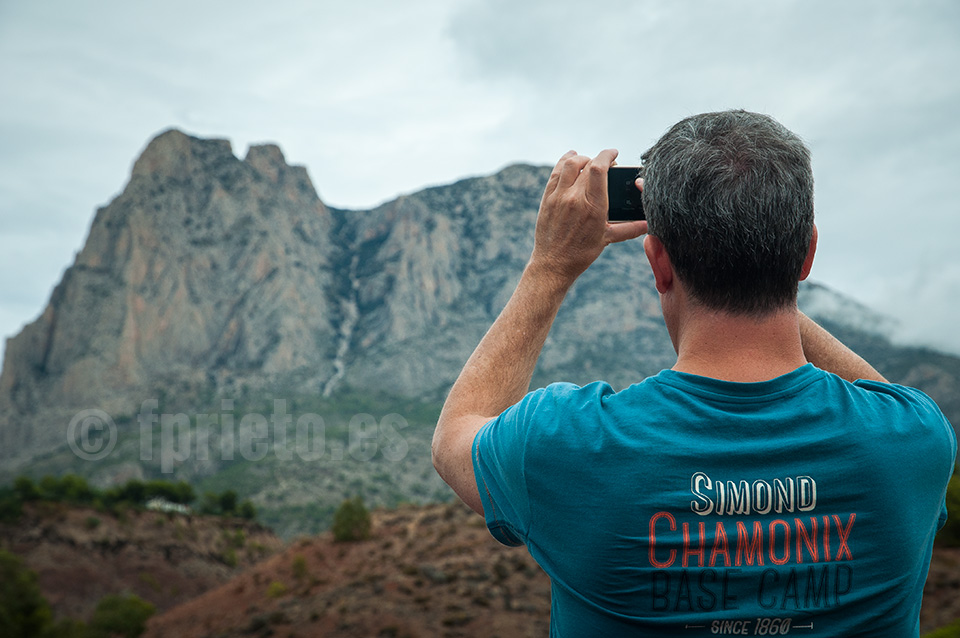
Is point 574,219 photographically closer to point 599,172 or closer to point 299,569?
point 599,172

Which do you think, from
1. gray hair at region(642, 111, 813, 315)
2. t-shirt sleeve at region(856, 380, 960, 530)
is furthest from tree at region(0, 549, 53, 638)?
t-shirt sleeve at region(856, 380, 960, 530)

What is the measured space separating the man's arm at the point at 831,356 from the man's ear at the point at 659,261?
464 mm

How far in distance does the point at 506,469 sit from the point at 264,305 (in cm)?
13387

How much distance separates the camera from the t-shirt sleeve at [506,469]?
126cm

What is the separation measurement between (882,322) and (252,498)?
16126 cm

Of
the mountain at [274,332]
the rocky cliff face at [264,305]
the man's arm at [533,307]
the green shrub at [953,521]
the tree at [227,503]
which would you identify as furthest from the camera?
the rocky cliff face at [264,305]

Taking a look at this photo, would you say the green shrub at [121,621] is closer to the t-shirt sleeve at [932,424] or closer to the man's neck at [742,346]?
the man's neck at [742,346]

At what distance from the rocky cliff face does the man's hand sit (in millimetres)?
110412

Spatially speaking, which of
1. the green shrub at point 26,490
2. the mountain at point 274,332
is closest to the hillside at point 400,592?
A: the green shrub at point 26,490

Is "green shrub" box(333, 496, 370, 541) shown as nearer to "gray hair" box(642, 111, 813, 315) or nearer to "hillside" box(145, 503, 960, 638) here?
"hillside" box(145, 503, 960, 638)

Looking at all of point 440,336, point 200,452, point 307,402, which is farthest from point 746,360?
point 440,336

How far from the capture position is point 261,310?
12762cm

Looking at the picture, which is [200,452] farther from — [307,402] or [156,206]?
[156,206]

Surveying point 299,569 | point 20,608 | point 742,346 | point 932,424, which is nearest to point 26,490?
point 20,608
